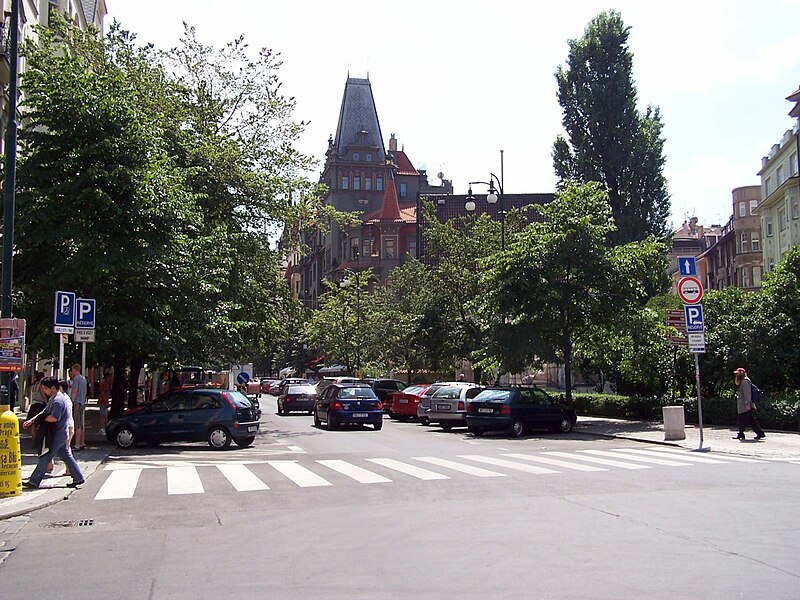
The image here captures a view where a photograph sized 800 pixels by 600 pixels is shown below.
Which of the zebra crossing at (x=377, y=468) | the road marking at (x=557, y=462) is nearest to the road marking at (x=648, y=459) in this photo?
the zebra crossing at (x=377, y=468)

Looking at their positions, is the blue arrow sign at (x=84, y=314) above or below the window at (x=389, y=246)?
below

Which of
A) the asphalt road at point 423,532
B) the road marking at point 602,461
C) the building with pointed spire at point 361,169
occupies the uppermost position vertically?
the building with pointed spire at point 361,169

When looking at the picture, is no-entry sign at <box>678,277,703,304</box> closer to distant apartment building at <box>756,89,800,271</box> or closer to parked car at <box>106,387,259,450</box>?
parked car at <box>106,387,259,450</box>

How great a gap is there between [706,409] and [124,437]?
17.4 m

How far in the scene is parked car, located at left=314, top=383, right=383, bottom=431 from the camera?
2914 centimetres

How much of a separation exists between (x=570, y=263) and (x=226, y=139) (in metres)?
13.9

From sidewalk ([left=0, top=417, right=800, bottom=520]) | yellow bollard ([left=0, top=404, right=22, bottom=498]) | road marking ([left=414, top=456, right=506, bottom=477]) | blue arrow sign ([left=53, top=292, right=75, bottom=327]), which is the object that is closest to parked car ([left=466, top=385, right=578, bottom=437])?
sidewalk ([left=0, top=417, right=800, bottom=520])

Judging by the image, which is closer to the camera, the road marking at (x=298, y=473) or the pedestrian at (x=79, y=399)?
the road marking at (x=298, y=473)

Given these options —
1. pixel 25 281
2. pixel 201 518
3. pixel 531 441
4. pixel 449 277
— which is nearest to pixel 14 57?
pixel 25 281

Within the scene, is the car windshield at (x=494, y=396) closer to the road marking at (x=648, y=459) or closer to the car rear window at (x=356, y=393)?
the road marking at (x=648, y=459)

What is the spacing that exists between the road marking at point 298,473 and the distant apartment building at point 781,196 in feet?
157

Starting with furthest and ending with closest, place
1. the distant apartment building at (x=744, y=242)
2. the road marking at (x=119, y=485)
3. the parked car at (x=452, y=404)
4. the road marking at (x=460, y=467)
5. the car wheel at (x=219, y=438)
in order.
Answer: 1. the distant apartment building at (x=744, y=242)
2. the parked car at (x=452, y=404)
3. the car wheel at (x=219, y=438)
4. the road marking at (x=460, y=467)
5. the road marking at (x=119, y=485)

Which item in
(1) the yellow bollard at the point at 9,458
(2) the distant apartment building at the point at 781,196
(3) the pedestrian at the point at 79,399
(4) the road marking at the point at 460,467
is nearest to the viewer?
(1) the yellow bollard at the point at 9,458

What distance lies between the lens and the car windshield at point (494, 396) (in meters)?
24.4
